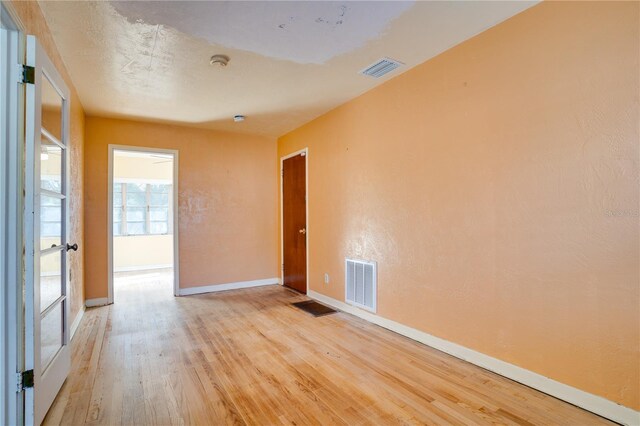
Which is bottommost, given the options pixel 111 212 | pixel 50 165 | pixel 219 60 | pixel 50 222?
pixel 50 222

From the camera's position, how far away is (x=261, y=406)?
197 centimetres

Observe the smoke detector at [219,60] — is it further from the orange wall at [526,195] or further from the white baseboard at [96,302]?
the white baseboard at [96,302]

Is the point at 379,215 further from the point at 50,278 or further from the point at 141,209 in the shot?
the point at 141,209

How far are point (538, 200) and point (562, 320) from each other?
0.78 m

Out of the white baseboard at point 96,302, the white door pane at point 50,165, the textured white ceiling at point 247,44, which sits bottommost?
the white baseboard at point 96,302

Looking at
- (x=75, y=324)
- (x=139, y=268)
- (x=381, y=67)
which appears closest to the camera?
(x=381, y=67)

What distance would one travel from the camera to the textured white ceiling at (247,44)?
6.88ft

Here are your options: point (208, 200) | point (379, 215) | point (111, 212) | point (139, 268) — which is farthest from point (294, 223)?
point (139, 268)

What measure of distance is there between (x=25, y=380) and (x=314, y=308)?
2.86 m

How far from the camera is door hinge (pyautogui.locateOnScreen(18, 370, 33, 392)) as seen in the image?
160cm

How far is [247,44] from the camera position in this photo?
2.49 meters

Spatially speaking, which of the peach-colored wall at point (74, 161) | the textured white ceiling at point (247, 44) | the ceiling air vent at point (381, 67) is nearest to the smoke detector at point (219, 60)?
the textured white ceiling at point (247, 44)

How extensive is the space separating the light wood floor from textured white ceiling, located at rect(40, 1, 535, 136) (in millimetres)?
2568

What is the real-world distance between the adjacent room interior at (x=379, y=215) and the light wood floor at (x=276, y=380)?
20 millimetres
